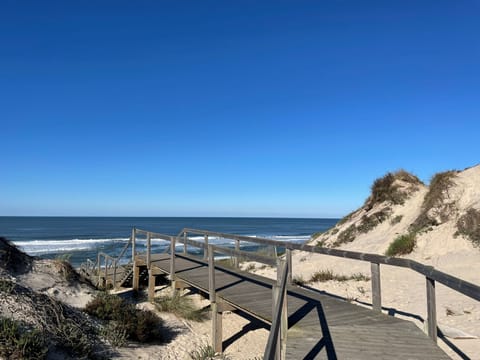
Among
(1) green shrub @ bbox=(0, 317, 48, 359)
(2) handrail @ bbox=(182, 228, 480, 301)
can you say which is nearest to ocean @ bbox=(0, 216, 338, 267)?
(1) green shrub @ bbox=(0, 317, 48, 359)

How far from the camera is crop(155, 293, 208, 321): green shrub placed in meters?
9.44

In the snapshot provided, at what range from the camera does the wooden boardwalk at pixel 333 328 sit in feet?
13.9

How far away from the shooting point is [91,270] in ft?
52.1

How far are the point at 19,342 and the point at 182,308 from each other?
191 inches

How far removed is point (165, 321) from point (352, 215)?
1498cm

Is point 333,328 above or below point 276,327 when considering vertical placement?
below

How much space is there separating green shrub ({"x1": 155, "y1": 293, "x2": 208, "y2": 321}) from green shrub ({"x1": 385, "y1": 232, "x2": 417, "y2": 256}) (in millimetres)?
7375

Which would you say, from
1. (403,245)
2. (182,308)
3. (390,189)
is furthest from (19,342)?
(390,189)

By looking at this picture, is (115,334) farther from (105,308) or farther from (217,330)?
(217,330)

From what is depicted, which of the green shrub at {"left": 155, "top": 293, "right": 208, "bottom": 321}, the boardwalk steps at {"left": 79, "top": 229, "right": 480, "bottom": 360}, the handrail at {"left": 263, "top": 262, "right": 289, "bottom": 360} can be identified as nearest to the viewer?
the handrail at {"left": 263, "top": 262, "right": 289, "bottom": 360}

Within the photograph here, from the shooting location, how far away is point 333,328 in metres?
5.09

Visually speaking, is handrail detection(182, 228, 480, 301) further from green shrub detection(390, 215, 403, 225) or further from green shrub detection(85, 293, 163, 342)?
green shrub detection(390, 215, 403, 225)

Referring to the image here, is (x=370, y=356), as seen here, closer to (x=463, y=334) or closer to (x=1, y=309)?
(x=463, y=334)

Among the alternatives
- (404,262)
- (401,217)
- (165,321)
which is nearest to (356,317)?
(404,262)
